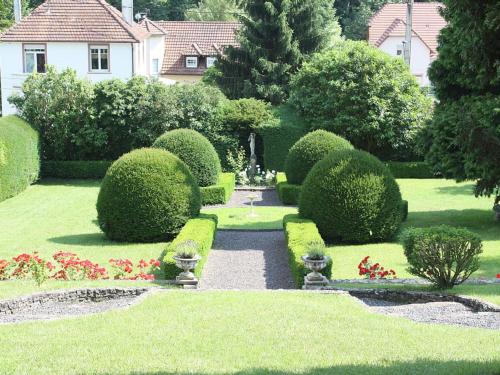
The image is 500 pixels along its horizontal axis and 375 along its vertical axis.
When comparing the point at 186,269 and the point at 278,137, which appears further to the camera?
the point at 278,137

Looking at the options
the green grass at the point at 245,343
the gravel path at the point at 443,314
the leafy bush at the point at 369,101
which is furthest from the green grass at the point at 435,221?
the green grass at the point at 245,343

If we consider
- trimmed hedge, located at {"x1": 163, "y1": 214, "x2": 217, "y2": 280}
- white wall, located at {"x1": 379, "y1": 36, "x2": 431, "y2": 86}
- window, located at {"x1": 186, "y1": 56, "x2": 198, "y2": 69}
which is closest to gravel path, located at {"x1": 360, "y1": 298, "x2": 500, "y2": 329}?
trimmed hedge, located at {"x1": 163, "y1": 214, "x2": 217, "y2": 280}

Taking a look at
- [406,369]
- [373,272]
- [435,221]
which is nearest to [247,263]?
[373,272]

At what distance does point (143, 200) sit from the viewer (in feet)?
66.4

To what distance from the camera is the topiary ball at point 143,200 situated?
798 inches

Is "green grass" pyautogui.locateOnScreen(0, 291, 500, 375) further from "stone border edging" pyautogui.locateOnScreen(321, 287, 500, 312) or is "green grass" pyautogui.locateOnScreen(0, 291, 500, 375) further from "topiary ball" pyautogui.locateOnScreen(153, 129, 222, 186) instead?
"topiary ball" pyautogui.locateOnScreen(153, 129, 222, 186)

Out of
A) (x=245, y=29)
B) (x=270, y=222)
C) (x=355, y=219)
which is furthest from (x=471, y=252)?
(x=245, y=29)

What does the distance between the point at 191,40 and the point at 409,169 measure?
28412 mm

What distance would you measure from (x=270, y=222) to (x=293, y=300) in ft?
40.6

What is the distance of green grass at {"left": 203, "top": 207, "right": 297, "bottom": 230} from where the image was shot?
24.1 metres

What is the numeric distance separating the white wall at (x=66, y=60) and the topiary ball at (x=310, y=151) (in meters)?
19.2

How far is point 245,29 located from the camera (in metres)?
43.1

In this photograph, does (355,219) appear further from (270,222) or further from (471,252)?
(471,252)

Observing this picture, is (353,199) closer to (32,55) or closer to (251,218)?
(251,218)
